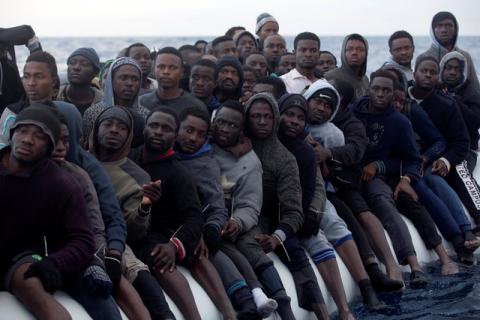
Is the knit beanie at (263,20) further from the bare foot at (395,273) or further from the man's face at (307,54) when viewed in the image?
the bare foot at (395,273)

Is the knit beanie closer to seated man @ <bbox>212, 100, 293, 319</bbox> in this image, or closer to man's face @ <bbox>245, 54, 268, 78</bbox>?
man's face @ <bbox>245, 54, 268, 78</bbox>

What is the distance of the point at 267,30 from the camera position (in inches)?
459

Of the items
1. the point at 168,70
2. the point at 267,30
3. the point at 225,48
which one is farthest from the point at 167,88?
the point at 267,30

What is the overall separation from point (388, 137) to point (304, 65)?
46.1 inches

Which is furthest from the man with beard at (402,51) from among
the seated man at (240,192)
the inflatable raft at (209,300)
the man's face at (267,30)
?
the seated man at (240,192)

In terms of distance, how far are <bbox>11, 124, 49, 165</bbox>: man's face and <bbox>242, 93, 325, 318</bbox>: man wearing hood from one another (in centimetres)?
226

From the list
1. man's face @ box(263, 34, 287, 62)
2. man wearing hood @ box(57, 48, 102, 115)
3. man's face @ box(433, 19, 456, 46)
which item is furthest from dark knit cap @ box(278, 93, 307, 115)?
man's face @ box(433, 19, 456, 46)

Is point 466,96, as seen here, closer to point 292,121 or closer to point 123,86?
point 292,121

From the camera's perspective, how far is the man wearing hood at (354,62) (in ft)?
32.0

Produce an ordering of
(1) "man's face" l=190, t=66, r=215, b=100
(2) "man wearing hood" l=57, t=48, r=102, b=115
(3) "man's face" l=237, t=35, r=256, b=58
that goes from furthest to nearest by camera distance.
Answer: (3) "man's face" l=237, t=35, r=256, b=58 < (1) "man's face" l=190, t=66, r=215, b=100 < (2) "man wearing hood" l=57, t=48, r=102, b=115

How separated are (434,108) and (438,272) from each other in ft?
5.46

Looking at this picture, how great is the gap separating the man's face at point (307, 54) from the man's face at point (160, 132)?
307 centimetres

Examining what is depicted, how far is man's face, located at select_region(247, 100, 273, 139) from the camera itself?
7.40 metres

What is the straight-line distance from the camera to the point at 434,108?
31.7ft
